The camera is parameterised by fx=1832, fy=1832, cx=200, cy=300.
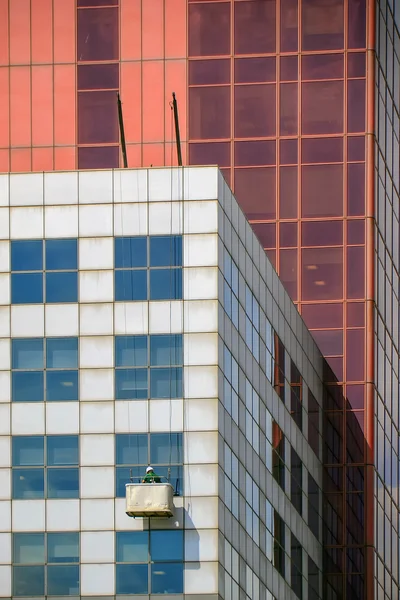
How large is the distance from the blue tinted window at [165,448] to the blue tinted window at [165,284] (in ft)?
18.2

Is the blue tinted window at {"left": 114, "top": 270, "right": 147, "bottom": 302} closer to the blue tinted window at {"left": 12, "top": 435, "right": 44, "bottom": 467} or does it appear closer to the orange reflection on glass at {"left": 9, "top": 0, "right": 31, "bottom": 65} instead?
the blue tinted window at {"left": 12, "top": 435, "right": 44, "bottom": 467}

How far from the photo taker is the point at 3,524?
240 feet

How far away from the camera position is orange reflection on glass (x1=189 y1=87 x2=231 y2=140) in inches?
4321

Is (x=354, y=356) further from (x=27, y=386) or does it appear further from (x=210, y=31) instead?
(x=27, y=386)

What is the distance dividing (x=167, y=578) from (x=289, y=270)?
3895 centimetres

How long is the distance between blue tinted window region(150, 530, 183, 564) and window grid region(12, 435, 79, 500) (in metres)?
3.84

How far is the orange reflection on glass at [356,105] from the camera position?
10894cm

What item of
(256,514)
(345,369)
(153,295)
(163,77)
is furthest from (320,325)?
(153,295)

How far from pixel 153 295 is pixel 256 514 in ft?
41.5

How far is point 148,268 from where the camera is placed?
241ft

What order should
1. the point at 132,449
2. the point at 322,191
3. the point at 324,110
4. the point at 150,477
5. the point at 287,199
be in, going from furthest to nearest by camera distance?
1. the point at 324,110
2. the point at 287,199
3. the point at 322,191
4. the point at 132,449
5. the point at 150,477

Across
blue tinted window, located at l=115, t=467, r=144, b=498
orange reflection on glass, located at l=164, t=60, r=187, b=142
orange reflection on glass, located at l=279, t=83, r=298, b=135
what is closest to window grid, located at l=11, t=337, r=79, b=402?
blue tinted window, located at l=115, t=467, r=144, b=498

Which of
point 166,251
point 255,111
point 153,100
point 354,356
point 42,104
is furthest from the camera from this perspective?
point 42,104

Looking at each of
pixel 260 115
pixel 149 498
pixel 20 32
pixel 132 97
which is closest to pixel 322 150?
pixel 260 115
